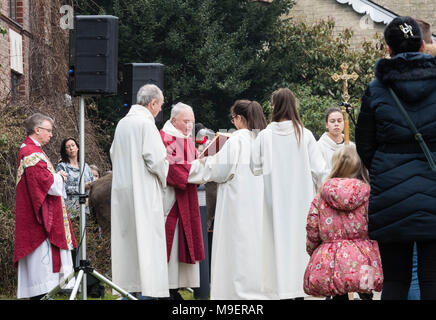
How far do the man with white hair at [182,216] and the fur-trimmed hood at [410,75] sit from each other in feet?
13.8

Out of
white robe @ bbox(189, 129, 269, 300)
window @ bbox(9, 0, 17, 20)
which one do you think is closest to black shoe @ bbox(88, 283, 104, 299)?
white robe @ bbox(189, 129, 269, 300)

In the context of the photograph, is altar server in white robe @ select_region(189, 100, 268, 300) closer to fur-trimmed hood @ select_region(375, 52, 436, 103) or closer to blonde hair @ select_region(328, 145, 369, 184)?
blonde hair @ select_region(328, 145, 369, 184)

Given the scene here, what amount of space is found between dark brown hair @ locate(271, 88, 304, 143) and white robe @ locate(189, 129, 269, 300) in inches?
21.7

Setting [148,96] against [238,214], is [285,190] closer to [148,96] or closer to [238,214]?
[238,214]

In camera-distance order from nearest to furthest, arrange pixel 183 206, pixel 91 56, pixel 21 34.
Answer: pixel 91 56 < pixel 183 206 < pixel 21 34

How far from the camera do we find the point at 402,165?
5418mm

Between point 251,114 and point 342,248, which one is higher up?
point 251,114

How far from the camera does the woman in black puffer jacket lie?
209 inches

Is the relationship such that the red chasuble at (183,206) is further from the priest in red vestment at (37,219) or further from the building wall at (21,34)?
the building wall at (21,34)

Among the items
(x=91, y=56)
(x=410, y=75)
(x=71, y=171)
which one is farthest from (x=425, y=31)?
(x=71, y=171)

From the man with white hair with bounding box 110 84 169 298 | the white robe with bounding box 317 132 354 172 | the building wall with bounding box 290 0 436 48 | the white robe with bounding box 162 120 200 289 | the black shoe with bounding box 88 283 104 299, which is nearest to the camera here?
the man with white hair with bounding box 110 84 169 298

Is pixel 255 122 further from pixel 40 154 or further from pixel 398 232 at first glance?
pixel 398 232

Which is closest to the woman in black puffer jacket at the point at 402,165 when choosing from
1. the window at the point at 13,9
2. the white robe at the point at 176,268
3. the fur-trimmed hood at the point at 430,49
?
the fur-trimmed hood at the point at 430,49

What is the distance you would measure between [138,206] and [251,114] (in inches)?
60.9
